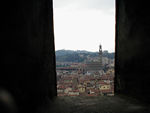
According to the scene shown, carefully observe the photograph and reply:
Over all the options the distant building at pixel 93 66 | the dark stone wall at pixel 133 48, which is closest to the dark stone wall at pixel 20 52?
the dark stone wall at pixel 133 48

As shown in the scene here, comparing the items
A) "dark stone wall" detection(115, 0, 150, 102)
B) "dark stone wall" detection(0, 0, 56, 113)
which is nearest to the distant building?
"dark stone wall" detection(115, 0, 150, 102)

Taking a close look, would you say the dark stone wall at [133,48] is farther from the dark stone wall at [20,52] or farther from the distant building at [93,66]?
the distant building at [93,66]

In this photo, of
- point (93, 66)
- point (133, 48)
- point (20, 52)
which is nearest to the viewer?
point (20, 52)

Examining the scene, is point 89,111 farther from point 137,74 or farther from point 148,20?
point 148,20

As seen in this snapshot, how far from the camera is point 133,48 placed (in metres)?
2.15

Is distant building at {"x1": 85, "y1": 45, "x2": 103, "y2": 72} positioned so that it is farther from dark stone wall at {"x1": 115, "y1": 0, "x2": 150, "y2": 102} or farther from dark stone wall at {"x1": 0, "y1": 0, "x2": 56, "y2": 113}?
dark stone wall at {"x1": 0, "y1": 0, "x2": 56, "y2": 113}

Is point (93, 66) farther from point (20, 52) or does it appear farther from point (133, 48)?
point (20, 52)

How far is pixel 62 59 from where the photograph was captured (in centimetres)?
8731

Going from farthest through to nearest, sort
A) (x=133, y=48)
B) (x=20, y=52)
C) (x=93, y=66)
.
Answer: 1. (x=93, y=66)
2. (x=133, y=48)
3. (x=20, y=52)

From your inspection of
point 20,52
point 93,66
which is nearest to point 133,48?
point 20,52

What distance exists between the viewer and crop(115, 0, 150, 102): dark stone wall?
1.88m

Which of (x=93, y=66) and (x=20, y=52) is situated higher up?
(x=20, y=52)

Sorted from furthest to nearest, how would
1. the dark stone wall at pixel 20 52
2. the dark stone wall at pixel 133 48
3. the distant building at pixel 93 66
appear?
the distant building at pixel 93 66
the dark stone wall at pixel 133 48
the dark stone wall at pixel 20 52

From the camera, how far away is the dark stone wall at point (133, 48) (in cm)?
188
